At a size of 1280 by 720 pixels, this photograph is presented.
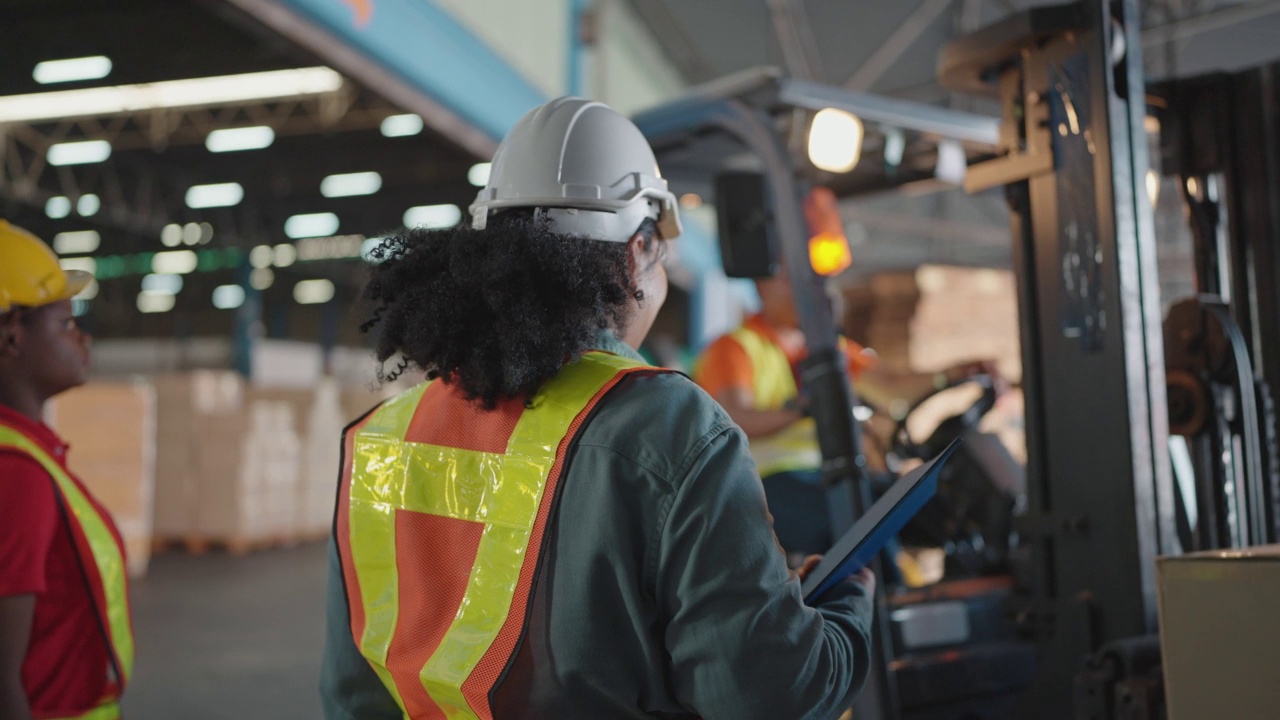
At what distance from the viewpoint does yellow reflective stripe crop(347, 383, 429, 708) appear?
1.48 m

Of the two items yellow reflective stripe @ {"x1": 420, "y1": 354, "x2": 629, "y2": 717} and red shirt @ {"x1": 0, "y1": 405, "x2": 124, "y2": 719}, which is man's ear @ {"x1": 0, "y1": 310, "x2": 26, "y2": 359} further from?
yellow reflective stripe @ {"x1": 420, "y1": 354, "x2": 629, "y2": 717}

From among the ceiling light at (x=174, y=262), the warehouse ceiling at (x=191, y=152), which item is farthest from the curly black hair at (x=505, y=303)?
the ceiling light at (x=174, y=262)

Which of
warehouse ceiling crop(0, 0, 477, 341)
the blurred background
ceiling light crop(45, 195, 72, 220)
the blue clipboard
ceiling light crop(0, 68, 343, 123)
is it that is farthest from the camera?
ceiling light crop(45, 195, 72, 220)

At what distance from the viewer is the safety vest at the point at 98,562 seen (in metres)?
2.01

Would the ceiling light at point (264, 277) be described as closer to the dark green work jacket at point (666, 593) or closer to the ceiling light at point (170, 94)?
the ceiling light at point (170, 94)

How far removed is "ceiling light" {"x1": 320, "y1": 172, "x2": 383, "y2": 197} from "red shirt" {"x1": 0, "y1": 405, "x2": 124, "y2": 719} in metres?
16.0

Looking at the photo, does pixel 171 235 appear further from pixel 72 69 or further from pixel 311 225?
pixel 72 69

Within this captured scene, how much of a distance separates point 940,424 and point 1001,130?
1140mm

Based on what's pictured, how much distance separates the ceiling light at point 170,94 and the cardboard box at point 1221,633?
37.5 ft

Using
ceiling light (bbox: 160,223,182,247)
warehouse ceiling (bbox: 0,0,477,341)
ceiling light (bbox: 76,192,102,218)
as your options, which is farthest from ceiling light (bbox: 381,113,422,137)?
ceiling light (bbox: 160,223,182,247)

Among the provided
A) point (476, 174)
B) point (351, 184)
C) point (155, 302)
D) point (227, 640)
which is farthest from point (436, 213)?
point (155, 302)

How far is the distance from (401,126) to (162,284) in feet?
68.0

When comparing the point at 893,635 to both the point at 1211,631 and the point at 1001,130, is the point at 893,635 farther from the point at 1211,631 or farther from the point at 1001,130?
the point at 1211,631

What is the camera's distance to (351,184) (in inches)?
712
